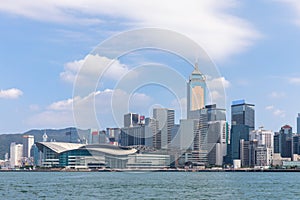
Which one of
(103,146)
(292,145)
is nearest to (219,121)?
(292,145)

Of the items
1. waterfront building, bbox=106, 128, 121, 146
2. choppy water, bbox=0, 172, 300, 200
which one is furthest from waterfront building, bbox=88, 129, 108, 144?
choppy water, bbox=0, 172, 300, 200

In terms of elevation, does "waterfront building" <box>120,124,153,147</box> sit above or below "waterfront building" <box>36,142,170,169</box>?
above

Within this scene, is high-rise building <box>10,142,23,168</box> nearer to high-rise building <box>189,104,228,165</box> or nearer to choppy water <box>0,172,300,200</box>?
high-rise building <box>189,104,228,165</box>

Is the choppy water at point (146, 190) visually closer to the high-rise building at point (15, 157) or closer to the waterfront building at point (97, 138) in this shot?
the waterfront building at point (97, 138)

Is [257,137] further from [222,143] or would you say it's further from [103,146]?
[103,146]

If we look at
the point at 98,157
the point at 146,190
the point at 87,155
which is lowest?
the point at 98,157

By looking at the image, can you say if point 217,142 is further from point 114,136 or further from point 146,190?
point 146,190

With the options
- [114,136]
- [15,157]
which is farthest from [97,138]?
[15,157]

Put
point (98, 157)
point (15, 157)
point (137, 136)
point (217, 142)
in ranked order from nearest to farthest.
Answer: point (98, 157) < point (137, 136) < point (217, 142) < point (15, 157)

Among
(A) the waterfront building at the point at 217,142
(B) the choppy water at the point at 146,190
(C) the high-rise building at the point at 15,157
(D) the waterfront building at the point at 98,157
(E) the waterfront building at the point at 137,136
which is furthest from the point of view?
(C) the high-rise building at the point at 15,157

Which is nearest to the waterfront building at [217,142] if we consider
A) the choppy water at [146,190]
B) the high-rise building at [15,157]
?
the high-rise building at [15,157]

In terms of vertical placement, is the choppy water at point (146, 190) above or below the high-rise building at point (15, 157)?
above
